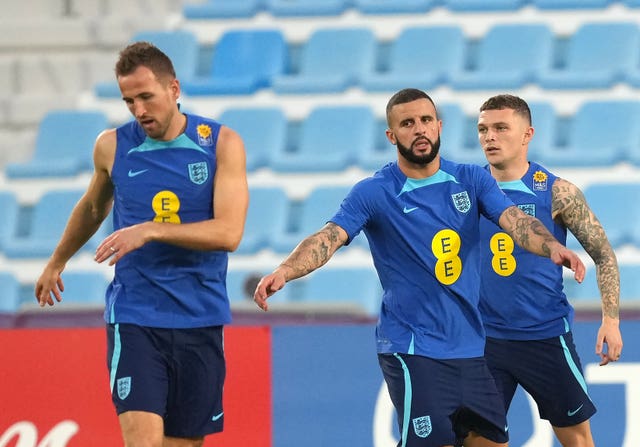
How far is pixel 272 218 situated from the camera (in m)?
10.1

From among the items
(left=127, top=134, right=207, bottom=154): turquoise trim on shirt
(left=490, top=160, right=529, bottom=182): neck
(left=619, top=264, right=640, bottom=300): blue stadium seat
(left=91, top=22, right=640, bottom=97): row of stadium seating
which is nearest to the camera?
(left=127, top=134, right=207, bottom=154): turquoise trim on shirt

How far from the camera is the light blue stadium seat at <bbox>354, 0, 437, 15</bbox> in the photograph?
11.4 meters

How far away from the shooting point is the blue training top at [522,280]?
5891mm

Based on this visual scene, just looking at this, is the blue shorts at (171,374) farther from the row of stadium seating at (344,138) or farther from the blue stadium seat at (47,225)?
the blue stadium seat at (47,225)

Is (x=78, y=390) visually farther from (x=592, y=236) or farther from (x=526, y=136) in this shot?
(x=592, y=236)

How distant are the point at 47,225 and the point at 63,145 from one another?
3.19 feet

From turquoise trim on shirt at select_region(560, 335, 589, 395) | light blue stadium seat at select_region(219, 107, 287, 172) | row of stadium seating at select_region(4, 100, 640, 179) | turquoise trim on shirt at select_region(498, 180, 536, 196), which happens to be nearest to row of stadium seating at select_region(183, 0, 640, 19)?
row of stadium seating at select_region(4, 100, 640, 179)

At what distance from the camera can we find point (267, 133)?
35.1ft

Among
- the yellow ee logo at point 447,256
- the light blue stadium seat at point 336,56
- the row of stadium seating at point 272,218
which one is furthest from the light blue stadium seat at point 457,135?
the yellow ee logo at point 447,256

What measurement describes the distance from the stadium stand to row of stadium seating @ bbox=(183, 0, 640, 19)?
13mm

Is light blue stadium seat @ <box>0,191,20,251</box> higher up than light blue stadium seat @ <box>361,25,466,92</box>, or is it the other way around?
light blue stadium seat @ <box>361,25,466,92</box>

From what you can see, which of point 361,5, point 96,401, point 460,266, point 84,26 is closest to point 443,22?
point 361,5

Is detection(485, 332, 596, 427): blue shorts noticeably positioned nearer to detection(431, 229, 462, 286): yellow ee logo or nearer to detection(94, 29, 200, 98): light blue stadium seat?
detection(431, 229, 462, 286): yellow ee logo

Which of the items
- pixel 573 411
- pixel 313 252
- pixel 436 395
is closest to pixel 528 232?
pixel 436 395
